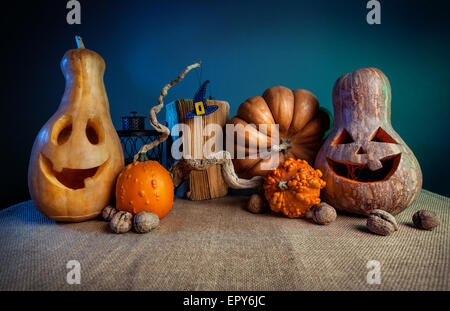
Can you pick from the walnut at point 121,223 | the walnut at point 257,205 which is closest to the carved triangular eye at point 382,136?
the walnut at point 257,205

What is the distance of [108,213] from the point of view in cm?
103

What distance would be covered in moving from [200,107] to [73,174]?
62cm

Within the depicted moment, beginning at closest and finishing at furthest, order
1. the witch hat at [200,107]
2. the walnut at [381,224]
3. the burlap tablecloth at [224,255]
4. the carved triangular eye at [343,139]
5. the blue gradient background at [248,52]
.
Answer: the burlap tablecloth at [224,255] < the walnut at [381,224] < the carved triangular eye at [343,139] < the witch hat at [200,107] < the blue gradient background at [248,52]

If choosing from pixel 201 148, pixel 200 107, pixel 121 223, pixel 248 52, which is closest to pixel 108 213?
pixel 121 223

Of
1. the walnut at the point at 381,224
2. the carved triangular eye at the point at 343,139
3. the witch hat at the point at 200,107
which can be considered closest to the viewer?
the walnut at the point at 381,224

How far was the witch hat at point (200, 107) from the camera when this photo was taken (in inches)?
49.3

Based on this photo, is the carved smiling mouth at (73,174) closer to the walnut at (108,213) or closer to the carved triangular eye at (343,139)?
the walnut at (108,213)

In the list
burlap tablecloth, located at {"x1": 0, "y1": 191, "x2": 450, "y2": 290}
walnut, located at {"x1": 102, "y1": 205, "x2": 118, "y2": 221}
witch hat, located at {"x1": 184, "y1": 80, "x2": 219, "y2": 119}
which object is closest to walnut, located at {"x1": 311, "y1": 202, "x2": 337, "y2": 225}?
burlap tablecloth, located at {"x1": 0, "y1": 191, "x2": 450, "y2": 290}

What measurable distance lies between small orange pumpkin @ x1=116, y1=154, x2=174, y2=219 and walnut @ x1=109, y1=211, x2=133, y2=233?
5 centimetres

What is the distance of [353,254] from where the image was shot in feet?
2.46

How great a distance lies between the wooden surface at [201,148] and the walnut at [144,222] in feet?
1.47

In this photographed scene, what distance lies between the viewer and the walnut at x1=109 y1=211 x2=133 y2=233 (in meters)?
0.92

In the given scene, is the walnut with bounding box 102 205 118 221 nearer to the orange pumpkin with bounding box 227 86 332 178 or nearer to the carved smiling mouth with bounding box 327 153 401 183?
the orange pumpkin with bounding box 227 86 332 178

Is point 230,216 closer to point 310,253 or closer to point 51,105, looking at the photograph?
point 310,253
